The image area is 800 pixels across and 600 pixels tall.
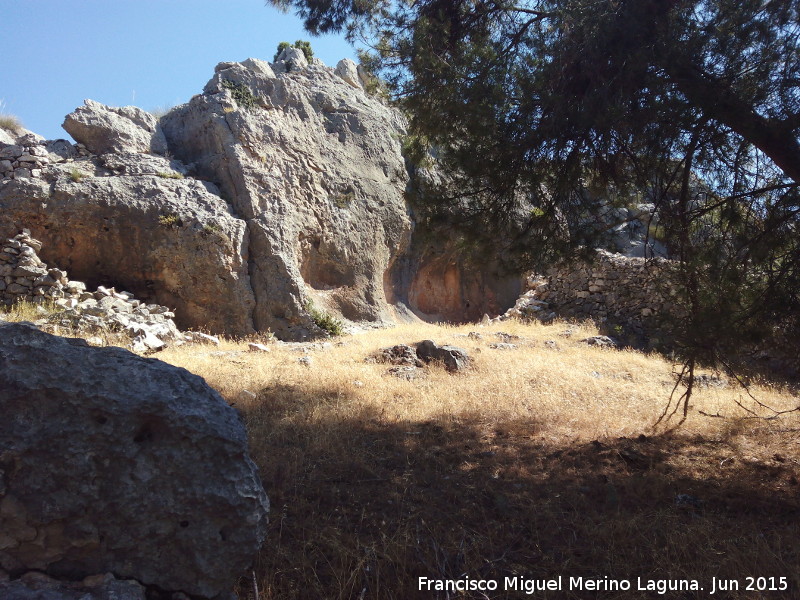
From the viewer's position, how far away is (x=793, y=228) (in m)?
4.34

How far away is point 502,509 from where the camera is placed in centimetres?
362

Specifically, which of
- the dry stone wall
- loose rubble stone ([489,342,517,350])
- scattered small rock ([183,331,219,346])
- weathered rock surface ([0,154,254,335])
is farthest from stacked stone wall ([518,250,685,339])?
scattered small rock ([183,331,219,346])

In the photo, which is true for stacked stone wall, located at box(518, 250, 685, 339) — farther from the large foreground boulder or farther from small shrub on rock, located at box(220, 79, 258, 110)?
the large foreground boulder

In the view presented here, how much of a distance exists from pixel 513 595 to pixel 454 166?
390 cm

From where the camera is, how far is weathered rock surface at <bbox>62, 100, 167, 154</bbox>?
1224 centimetres

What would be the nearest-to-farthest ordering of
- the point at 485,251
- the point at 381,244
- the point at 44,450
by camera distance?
the point at 44,450
the point at 485,251
the point at 381,244

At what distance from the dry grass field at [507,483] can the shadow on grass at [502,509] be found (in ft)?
0.05

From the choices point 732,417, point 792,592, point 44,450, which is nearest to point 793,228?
point 732,417

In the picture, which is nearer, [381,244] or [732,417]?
[732,417]

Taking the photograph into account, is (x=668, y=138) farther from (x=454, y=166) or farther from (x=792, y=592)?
(x=792, y=592)

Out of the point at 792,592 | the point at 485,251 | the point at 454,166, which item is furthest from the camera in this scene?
the point at 485,251

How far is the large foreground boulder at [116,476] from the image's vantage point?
2004 mm

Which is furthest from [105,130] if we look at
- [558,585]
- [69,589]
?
[558,585]

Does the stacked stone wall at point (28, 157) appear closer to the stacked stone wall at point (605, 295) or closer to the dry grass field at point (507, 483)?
the dry grass field at point (507, 483)
